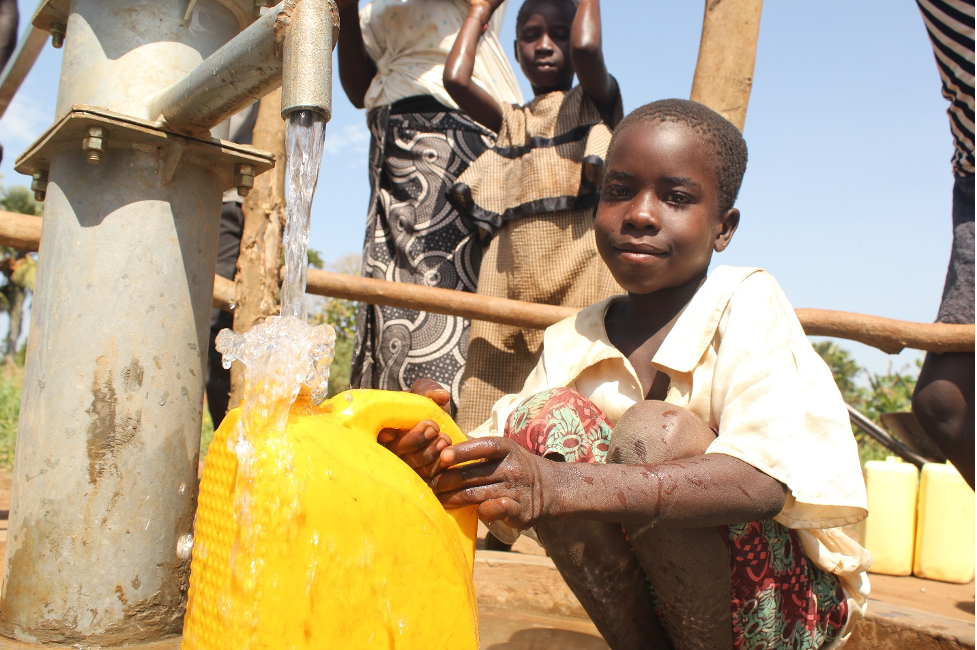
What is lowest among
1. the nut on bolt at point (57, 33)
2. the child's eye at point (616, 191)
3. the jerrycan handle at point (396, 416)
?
the jerrycan handle at point (396, 416)

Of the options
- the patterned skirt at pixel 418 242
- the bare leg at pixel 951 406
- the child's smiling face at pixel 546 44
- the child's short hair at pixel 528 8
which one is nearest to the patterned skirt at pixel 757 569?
the bare leg at pixel 951 406

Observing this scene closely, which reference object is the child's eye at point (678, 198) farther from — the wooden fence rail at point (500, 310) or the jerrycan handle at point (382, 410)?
the wooden fence rail at point (500, 310)

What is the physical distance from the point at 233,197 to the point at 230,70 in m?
2.24

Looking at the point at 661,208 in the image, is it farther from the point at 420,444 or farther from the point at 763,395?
the point at 420,444

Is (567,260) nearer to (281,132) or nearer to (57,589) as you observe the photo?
(281,132)

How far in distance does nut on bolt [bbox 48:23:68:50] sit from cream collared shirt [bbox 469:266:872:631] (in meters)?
1.26

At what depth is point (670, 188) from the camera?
1.55 m

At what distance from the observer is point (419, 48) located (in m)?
3.23

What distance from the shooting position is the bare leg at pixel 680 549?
123 centimetres

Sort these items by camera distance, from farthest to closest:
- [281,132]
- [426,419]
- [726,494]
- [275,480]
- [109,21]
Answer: [281,132]
[109,21]
[726,494]
[426,419]
[275,480]

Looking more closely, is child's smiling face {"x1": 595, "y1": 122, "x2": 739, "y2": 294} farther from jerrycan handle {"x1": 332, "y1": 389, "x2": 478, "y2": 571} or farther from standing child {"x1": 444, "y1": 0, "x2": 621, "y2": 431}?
standing child {"x1": 444, "y1": 0, "x2": 621, "y2": 431}

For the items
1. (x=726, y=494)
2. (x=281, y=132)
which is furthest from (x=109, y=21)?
(x=281, y=132)

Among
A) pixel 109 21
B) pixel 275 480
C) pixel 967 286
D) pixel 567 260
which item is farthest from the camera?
pixel 567 260

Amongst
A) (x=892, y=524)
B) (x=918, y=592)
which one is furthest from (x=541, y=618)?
(x=892, y=524)
